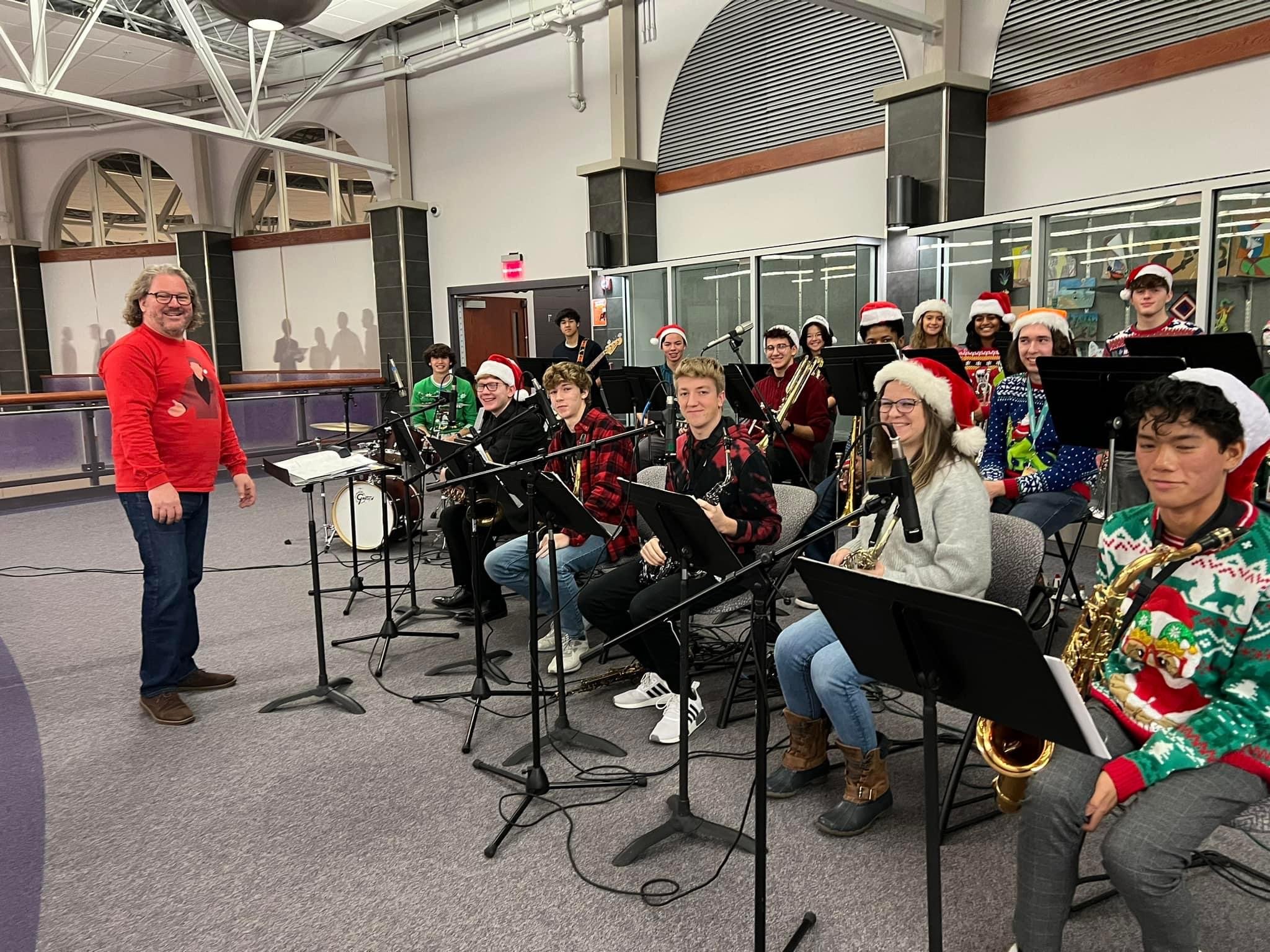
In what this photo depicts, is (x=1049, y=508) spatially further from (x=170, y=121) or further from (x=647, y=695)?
(x=170, y=121)

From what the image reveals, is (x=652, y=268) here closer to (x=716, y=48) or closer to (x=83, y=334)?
(x=716, y=48)

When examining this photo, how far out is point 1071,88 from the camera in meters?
6.42

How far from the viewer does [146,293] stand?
3271mm

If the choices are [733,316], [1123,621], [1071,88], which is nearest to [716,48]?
[733,316]

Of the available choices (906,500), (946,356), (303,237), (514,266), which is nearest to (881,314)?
(946,356)

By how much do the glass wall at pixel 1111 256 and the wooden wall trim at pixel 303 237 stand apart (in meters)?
9.56

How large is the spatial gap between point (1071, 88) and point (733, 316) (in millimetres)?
3298

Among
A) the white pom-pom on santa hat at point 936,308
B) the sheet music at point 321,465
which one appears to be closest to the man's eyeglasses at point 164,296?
the sheet music at point 321,465

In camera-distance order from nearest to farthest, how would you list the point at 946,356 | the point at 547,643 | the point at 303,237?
the point at 547,643, the point at 946,356, the point at 303,237

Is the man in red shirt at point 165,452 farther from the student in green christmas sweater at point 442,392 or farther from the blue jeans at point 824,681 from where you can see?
the student in green christmas sweater at point 442,392

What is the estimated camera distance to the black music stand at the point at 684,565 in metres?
2.28

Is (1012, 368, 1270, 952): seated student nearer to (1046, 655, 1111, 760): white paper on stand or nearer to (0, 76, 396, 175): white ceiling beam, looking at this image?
(1046, 655, 1111, 760): white paper on stand

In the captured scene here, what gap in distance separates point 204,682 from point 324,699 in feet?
1.94

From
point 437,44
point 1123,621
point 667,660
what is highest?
point 437,44
